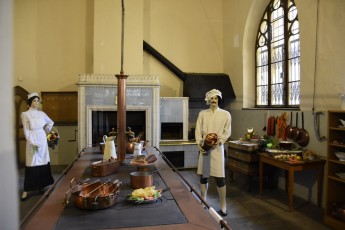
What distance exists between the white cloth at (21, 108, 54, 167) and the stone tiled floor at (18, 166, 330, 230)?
392 mm

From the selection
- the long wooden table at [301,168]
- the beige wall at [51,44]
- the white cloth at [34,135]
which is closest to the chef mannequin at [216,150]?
the long wooden table at [301,168]

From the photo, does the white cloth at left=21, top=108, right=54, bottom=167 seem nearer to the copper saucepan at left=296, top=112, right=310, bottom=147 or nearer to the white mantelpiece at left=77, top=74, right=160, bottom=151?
the white mantelpiece at left=77, top=74, right=160, bottom=151

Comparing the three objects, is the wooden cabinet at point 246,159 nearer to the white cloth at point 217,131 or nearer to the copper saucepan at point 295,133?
the copper saucepan at point 295,133

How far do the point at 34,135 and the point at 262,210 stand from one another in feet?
10.5

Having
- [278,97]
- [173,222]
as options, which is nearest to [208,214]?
[173,222]

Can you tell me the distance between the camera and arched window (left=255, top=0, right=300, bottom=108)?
4539mm

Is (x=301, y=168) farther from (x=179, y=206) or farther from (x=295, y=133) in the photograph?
(x=179, y=206)

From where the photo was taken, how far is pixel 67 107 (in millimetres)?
6074

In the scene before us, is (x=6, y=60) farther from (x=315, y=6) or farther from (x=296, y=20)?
(x=296, y=20)

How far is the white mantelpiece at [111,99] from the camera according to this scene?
5.45m

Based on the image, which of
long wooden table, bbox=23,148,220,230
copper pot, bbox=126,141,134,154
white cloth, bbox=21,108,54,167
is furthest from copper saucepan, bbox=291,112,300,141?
white cloth, bbox=21,108,54,167

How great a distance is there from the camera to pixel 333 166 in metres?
3.24

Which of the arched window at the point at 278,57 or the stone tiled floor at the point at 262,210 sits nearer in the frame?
the stone tiled floor at the point at 262,210

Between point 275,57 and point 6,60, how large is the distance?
17.0 ft
